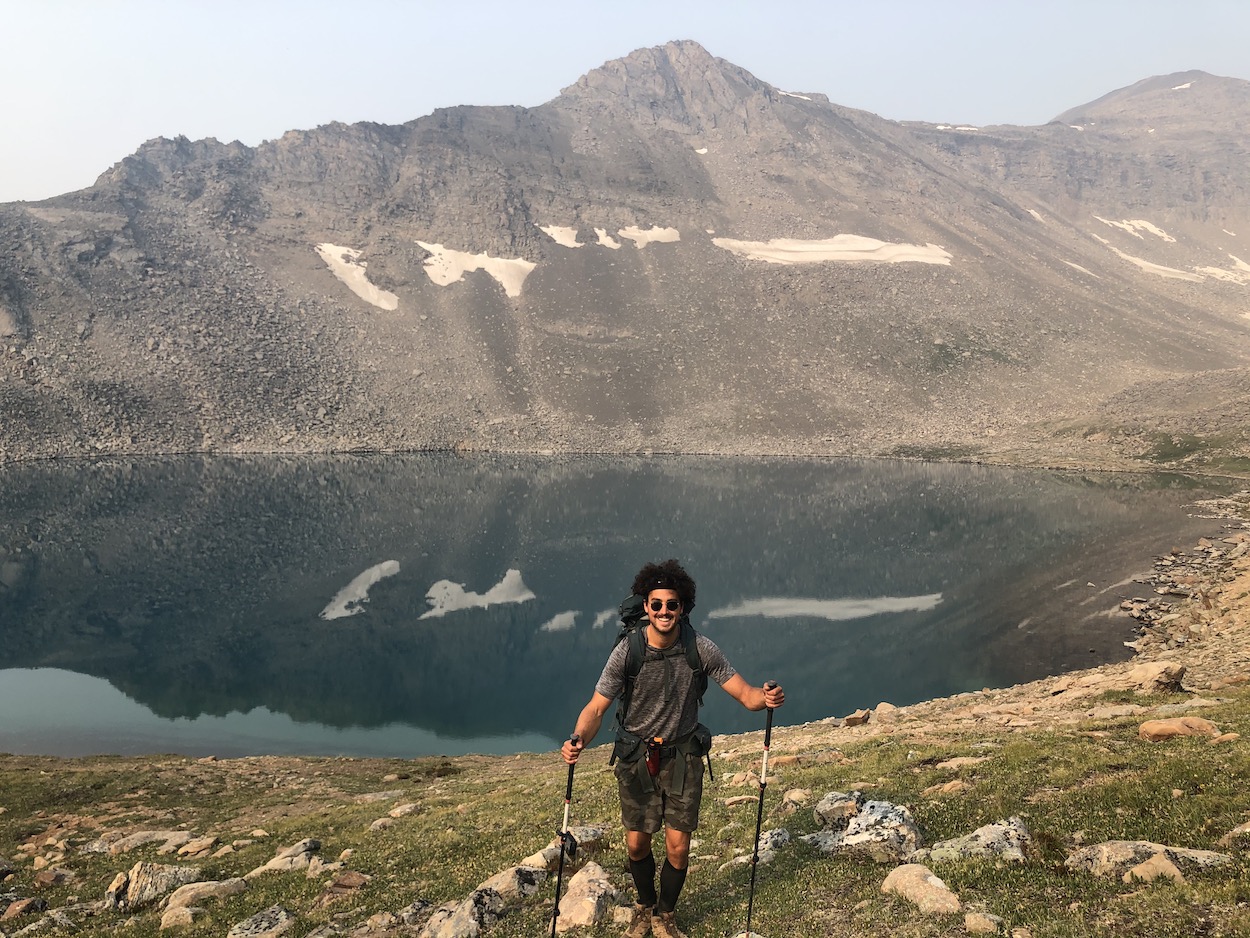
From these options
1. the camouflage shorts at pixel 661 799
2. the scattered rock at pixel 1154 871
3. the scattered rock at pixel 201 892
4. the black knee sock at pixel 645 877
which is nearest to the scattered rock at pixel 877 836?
the scattered rock at pixel 1154 871

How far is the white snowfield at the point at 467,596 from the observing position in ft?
201

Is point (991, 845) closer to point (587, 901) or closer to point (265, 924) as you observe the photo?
point (587, 901)

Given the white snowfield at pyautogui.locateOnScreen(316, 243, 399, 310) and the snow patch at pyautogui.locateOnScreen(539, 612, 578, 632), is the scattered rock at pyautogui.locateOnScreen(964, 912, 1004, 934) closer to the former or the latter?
the snow patch at pyautogui.locateOnScreen(539, 612, 578, 632)

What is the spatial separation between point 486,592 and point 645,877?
58412mm

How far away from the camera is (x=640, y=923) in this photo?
8.88 m

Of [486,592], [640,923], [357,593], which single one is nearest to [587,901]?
[640,923]

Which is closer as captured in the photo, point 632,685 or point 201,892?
point 632,685

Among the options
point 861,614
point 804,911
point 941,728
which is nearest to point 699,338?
point 861,614

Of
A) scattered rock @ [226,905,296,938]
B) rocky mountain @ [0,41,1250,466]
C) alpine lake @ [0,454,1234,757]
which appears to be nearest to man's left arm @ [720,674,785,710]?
scattered rock @ [226,905,296,938]

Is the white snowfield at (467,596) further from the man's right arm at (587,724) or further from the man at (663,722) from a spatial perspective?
the man at (663,722)

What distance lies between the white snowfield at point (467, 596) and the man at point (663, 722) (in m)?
52.7

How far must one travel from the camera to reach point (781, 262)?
199 meters

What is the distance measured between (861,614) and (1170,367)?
137 meters

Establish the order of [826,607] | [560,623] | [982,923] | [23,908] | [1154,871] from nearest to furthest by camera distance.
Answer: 1. [982,923]
2. [1154,871]
3. [23,908]
4. [560,623]
5. [826,607]
